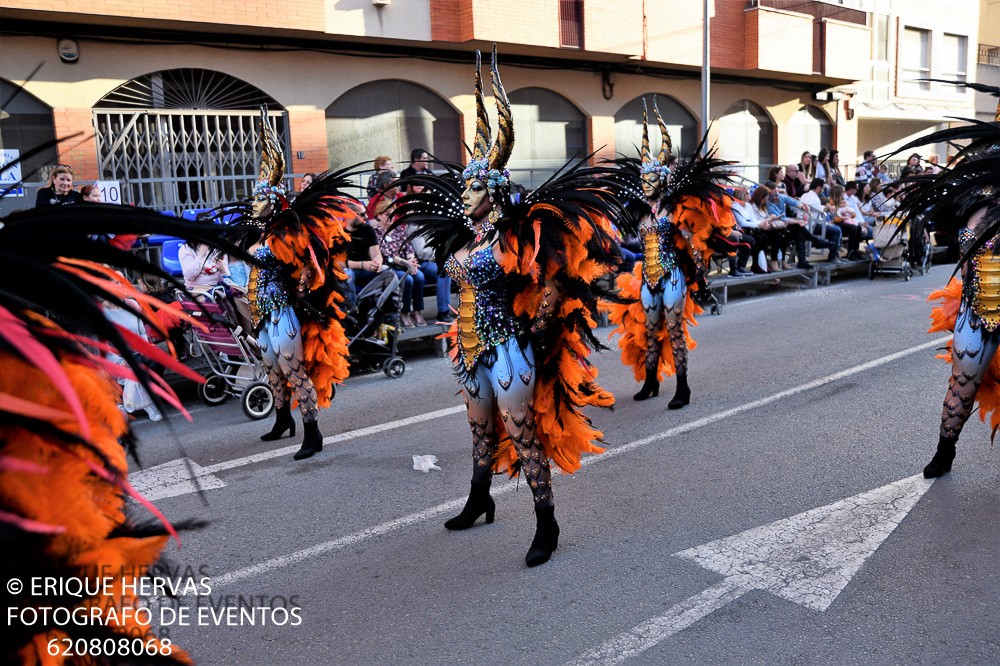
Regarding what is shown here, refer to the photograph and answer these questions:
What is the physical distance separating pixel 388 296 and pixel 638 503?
14.4 feet

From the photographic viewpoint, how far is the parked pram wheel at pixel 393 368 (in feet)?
28.7

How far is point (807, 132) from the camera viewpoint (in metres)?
25.3

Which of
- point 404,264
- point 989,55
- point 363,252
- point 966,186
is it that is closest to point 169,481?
point 363,252

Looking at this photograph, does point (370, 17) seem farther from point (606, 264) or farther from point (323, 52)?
point (606, 264)

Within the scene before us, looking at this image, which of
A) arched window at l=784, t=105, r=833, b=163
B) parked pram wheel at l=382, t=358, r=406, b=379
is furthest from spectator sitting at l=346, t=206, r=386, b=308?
arched window at l=784, t=105, r=833, b=163

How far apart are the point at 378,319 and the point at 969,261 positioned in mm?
5490

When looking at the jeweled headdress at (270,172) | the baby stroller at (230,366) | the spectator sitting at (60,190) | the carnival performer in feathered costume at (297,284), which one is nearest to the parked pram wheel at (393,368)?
the baby stroller at (230,366)

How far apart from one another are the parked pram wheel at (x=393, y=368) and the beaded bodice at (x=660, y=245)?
2991mm

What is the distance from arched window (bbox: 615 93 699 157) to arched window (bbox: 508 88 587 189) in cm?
133

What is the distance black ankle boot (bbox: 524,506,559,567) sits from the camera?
4207 millimetres

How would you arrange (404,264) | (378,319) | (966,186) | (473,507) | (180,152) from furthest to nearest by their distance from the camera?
(180,152) → (404,264) → (378,319) → (473,507) → (966,186)

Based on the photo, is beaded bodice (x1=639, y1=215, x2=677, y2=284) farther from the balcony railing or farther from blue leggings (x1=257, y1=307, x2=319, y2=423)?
the balcony railing

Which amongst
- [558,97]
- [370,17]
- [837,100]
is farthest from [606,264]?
[837,100]

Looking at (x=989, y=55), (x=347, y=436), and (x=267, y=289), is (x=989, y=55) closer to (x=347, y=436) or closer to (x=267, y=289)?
(x=347, y=436)
